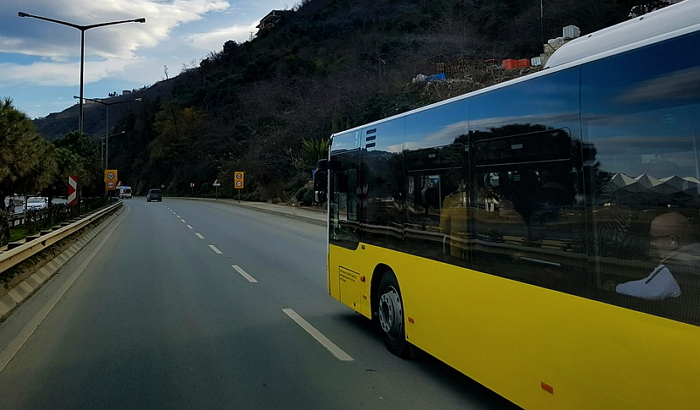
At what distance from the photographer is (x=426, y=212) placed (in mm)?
5434

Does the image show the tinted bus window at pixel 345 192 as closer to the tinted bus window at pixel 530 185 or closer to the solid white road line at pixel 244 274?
the tinted bus window at pixel 530 185

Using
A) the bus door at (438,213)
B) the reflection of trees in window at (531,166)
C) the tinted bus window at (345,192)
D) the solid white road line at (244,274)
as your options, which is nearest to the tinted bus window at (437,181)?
the bus door at (438,213)

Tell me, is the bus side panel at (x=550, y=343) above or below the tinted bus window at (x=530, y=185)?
below

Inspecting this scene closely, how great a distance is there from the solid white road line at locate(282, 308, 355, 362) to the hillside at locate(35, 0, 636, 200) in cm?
2472

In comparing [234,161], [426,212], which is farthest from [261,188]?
[426,212]

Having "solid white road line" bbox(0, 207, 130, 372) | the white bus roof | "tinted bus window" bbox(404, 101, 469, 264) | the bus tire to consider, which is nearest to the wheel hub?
the bus tire

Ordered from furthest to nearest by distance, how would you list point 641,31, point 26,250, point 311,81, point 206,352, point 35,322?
1. point 311,81
2. point 26,250
3. point 35,322
4. point 206,352
5. point 641,31

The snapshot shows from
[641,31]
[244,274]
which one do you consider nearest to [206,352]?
[641,31]

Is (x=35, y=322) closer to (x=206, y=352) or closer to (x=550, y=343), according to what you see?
(x=206, y=352)

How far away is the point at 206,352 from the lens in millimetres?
6418

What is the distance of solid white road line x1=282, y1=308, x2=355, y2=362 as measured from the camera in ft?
20.2

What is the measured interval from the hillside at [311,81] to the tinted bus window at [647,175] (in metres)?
28.5

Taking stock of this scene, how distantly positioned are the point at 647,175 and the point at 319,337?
15.7 feet

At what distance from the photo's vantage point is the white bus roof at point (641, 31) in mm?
2945
